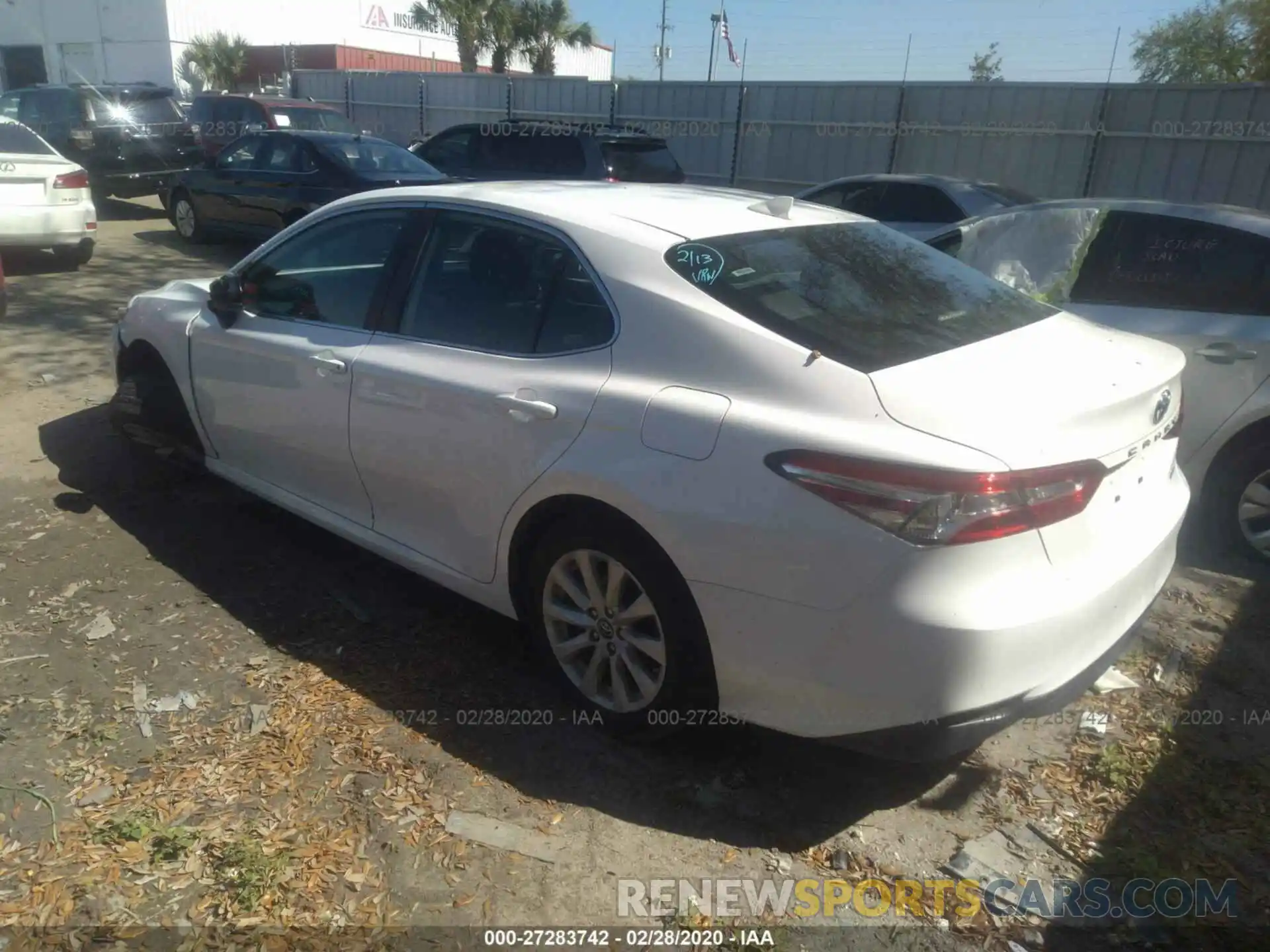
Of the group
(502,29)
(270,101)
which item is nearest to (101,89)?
(270,101)

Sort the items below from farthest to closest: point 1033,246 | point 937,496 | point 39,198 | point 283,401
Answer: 1. point 39,198
2. point 1033,246
3. point 283,401
4. point 937,496

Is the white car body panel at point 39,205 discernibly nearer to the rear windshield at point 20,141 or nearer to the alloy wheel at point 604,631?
the rear windshield at point 20,141

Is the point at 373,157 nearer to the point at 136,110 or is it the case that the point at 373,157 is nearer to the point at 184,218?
the point at 184,218

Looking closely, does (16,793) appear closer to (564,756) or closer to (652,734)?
(564,756)

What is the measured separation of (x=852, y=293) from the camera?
3.02 metres

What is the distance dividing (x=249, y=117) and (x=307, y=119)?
0.90 m

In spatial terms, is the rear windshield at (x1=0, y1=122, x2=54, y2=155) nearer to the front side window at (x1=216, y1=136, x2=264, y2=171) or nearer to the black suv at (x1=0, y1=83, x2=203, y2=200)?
the front side window at (x1=216, y1=136, x2=264, y2=171)

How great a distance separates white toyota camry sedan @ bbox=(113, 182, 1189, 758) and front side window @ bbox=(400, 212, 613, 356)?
0.03 feet

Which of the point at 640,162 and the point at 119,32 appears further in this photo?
the point at 119,32

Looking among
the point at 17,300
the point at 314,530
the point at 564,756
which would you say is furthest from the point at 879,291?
the point at 17,300

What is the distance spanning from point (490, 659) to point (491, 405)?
104 cm

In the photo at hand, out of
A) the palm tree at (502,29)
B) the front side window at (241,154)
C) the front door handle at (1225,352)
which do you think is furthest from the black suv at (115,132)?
the palm tree at (502,29)

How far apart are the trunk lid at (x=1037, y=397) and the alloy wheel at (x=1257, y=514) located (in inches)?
64.4

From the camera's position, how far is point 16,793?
2.85 m
